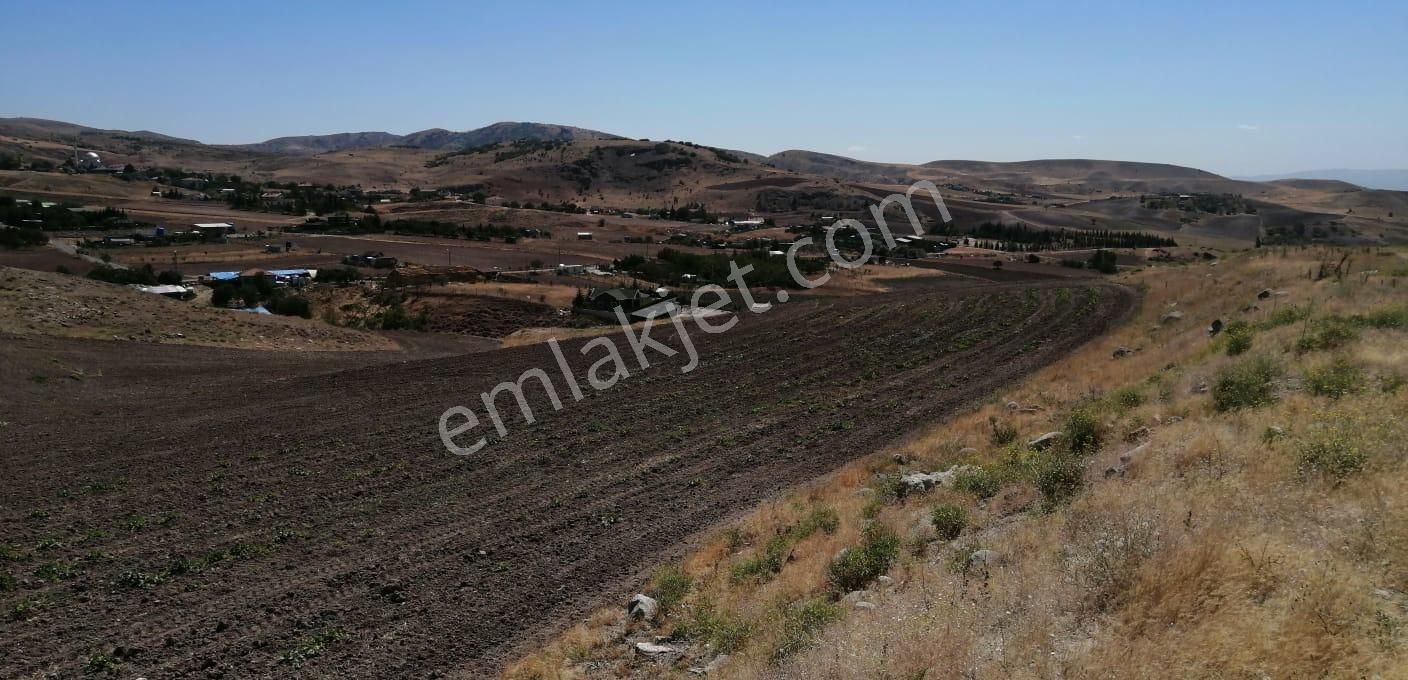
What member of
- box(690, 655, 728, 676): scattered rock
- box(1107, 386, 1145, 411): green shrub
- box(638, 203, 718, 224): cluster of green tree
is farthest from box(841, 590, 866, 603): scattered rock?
box(638, 203, 718, 224): cluster of green tree

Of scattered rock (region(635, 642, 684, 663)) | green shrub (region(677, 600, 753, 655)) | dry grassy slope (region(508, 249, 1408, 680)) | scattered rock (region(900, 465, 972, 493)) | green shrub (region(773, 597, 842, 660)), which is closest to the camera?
dry grassy slope (region(508, 249, 1408, 680))

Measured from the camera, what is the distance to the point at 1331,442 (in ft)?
25.8

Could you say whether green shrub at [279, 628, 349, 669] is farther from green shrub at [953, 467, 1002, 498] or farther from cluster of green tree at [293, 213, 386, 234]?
cluster of green tree at [293, 213, 386, 234]

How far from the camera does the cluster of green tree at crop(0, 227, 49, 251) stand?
50741 mm

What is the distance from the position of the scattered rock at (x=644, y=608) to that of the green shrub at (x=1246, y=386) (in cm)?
865

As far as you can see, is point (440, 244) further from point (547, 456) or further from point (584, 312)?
point (547, 456)

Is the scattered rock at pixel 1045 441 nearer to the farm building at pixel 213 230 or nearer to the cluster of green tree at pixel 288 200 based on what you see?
the farm building at pixel 213 230

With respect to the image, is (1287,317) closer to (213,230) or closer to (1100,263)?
(1100,263)

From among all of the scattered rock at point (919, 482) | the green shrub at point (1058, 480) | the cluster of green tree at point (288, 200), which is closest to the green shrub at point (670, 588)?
the scattered rock at point (919, 482)

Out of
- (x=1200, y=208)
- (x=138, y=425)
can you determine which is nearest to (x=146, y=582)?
(x=138, y=425)

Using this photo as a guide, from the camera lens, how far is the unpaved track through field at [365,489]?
8719mm

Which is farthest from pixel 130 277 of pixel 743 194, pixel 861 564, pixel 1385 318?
pixel 743 194

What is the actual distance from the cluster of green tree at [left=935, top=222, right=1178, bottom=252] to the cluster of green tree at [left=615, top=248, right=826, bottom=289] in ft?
119

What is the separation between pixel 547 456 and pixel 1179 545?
37.8ft
